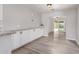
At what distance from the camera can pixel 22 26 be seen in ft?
17.0

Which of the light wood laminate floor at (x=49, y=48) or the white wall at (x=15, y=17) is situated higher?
the white wall at (x=15, y=17)

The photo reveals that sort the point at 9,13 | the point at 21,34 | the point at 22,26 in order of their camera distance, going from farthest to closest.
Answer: the point at 22,26, the point at 21,34, the point at 9,13

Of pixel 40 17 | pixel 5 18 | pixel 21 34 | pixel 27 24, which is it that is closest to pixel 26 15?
pixel 27 24

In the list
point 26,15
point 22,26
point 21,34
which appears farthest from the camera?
point 26,15

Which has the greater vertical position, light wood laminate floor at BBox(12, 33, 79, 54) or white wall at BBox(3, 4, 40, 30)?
white wall at BBox(3, 4, 40, 30)

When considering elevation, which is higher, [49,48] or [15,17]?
[15,17]

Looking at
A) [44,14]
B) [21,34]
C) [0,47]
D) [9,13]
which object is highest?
[44,14]

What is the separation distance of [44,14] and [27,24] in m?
2.80

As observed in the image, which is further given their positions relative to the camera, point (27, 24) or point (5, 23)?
point (27, 24)
